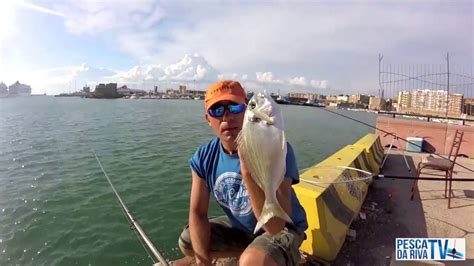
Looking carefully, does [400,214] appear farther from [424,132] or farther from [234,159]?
[424,132]

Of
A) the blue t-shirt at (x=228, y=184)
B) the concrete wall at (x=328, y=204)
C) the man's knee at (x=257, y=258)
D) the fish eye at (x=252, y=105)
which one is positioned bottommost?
the concrete wall at (x=328, y=204)

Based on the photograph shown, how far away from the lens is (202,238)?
3.06 meters

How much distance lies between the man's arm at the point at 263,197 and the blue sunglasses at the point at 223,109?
551 millimetres

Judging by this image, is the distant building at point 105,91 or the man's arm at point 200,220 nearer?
the man's arm at point 200,220

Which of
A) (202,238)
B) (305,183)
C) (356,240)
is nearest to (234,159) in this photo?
(202,238)

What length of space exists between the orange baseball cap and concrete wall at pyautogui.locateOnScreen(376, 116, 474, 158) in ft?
41.7

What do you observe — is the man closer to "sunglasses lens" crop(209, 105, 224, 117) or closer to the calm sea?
"sunglasses lens" crop(209, 105, 224, 117)

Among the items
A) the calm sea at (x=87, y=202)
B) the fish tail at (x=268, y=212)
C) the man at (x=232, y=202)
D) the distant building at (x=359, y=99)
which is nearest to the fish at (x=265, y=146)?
the fish tail at (x=268, y=212)

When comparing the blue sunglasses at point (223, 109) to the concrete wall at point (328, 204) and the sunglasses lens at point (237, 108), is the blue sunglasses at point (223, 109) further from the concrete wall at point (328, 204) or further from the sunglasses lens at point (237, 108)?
the concrete wall at point (328, 204)

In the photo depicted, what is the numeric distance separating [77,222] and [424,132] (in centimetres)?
1305

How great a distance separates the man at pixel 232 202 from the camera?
7.93 feet

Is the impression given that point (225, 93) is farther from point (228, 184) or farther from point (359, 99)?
point (359, 99)

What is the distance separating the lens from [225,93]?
8.46 ft

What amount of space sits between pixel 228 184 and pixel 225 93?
32.9 inches
